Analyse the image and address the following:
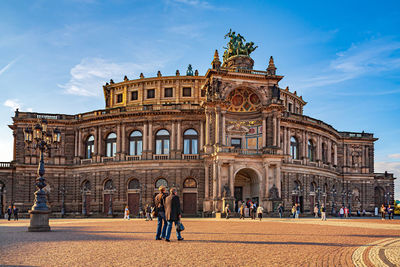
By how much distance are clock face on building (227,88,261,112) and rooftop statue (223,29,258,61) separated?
7.09 meters

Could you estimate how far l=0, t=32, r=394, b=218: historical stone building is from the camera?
52938 mm

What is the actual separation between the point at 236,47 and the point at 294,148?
16.9m

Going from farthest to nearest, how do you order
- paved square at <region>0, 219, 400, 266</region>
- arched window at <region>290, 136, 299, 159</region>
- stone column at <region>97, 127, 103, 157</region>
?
arched window at <region>290, 136, 299, 159</region>
stone column at <region>97, 127, 103, 157</region>
paved square at <region>0, 219, 400, 266</region>

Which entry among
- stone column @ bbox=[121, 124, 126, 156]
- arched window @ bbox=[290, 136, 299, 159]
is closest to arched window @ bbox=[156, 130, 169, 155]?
stone column @ bbox=[121, 124, 126, 156]

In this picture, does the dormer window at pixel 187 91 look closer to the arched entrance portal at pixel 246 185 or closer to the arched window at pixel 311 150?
the arched entrance portal at pixel 246 185

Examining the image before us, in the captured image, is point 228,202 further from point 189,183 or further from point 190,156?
point 190,156

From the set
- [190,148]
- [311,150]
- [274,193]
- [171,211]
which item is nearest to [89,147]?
[190,148]

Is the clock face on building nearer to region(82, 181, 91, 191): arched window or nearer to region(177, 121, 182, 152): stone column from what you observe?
region(177, 121, 182, 152): stone column

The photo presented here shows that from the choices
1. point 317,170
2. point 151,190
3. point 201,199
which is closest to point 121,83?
point 151,190

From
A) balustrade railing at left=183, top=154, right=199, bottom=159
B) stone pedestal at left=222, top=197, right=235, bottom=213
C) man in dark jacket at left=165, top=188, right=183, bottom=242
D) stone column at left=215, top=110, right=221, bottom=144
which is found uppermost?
stone column at left=215, top=110, right=221, bottom=144

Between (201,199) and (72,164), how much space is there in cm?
2015

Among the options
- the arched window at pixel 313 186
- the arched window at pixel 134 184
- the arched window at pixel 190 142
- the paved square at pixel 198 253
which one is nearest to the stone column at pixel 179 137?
the arched window at pixel 190 142

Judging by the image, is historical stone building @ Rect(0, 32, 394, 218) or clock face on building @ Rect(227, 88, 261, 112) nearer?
historical stone building @ Rect(0, 32, 394, 218)

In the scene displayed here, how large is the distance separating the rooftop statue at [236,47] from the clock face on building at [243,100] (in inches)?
279
